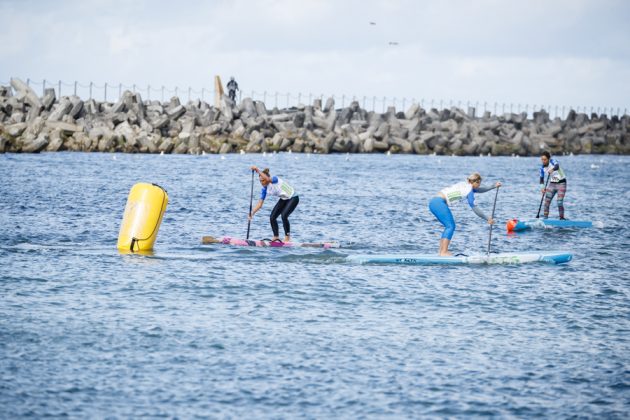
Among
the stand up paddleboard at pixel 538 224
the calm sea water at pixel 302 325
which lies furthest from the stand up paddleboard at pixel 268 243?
the stand up paddleboard at pixel 538 224

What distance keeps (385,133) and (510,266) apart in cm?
7447

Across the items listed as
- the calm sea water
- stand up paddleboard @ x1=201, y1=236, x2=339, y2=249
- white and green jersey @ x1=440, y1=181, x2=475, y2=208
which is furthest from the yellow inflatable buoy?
white and green jersey @ x1=440, y1=181, x2=475, y2=208

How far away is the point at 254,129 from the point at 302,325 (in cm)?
7353

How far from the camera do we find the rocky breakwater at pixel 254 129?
77.5 m

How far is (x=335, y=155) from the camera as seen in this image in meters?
89.2

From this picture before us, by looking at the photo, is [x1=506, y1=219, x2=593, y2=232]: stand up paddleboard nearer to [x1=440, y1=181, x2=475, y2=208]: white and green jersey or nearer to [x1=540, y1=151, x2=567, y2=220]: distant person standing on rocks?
[x1=540, y1=151, x2=567, y2=220]: distant person standing on rocks

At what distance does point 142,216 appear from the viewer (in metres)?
23.9

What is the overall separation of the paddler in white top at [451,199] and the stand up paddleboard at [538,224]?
8.59 m

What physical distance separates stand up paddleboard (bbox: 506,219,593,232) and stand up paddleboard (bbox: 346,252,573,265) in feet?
24.3

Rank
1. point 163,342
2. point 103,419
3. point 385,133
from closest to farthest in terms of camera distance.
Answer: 1. point 103,419
2. point 163,342
3. point 385,133

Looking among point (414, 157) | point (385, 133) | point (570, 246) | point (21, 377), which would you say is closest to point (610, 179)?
point (414, 157)

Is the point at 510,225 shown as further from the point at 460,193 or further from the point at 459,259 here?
the point at 460,193

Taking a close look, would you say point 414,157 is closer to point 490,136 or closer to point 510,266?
point 490,136

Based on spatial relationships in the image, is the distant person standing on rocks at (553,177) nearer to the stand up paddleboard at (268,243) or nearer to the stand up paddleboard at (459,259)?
the stand up paddleboard at (459,259)
